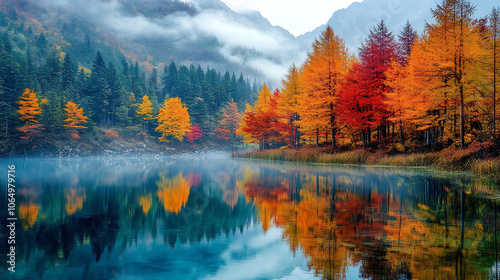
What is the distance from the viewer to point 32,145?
55406 millimetres

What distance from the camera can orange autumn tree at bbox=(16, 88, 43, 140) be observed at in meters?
54.1

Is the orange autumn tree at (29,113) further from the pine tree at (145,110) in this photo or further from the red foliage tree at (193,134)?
the red foliage tree at (193,134)

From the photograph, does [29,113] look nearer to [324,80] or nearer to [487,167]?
[324,80]

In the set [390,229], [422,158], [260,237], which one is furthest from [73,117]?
[390,229]

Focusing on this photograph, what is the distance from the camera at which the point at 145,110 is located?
249ft

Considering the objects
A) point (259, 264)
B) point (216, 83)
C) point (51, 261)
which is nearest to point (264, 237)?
point (259, 264)

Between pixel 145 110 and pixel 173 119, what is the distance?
710 cm

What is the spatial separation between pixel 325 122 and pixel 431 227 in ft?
87.3

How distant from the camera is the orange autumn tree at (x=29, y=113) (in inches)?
2129

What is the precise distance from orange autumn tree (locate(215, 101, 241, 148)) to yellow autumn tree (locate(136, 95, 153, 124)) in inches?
703

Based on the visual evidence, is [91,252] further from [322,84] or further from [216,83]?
[216,83]

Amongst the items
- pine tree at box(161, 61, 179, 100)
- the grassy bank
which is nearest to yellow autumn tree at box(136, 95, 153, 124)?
pine tree at box(161, 61, 179, 100)

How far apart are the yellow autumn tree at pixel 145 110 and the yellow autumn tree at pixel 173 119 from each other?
253cm

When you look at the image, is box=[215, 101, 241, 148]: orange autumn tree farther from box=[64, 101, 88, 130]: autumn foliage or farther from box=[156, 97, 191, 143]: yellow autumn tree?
box=[64, 101, 88, 130]: autumn foliage
